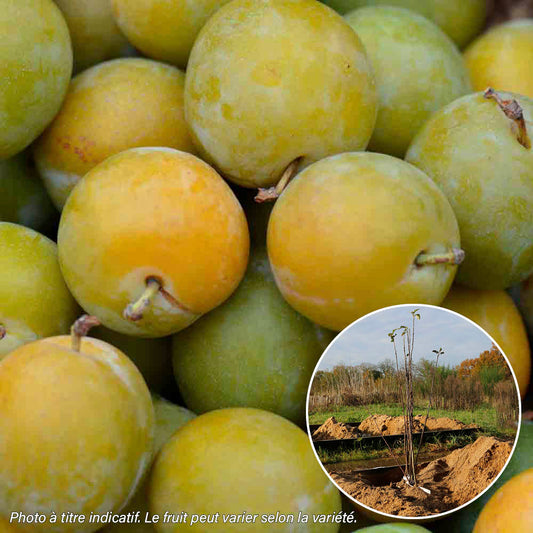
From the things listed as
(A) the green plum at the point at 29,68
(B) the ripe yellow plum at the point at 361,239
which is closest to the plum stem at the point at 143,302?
(B) the ripe yellow plum at the point at 361,239

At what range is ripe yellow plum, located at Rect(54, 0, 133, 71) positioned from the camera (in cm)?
131

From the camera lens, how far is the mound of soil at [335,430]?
86cm

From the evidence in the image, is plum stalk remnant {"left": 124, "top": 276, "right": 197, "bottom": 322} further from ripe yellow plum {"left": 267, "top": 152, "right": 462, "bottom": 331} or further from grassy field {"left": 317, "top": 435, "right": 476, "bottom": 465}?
grassy field {"left": 317, "top": 435, "right": 476, "bottom": 465}

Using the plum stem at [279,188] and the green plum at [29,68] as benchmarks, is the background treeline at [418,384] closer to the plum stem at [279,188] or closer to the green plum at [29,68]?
the plum stem at [279,188]

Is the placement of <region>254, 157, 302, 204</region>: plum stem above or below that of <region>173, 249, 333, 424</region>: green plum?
above

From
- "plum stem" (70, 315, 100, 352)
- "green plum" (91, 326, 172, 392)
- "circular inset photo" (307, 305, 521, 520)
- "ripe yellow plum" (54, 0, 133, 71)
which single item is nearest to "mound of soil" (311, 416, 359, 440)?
"circular inset photo" (307, 305, 521, 520)

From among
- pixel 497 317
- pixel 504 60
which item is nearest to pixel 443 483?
pixel 497 317

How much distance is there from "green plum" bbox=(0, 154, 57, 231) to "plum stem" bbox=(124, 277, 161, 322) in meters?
0.51

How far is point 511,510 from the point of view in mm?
866

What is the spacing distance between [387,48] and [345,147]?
0.33 metres

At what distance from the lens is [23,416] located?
81 centimetres

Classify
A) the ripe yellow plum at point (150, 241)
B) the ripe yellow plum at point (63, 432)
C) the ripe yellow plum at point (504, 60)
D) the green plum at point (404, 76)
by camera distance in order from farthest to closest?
the ripe yellow plum at point (504, 60)
the green plum at point (404, 76)
the ripe yellow plum at point (150, 241)
the ripe yellow plum at point (63, 432)

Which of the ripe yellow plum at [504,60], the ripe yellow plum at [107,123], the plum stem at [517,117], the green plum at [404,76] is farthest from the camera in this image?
the ripe yellow plum at [504,60]

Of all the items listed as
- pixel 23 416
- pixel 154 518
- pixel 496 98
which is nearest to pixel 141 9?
pixel 496 98
